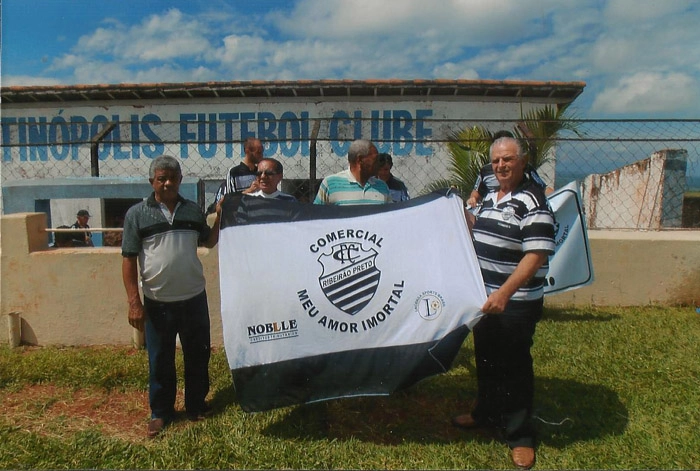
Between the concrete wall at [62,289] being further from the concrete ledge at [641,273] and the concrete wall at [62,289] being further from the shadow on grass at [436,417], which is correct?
the concrete ledge at [641,273]

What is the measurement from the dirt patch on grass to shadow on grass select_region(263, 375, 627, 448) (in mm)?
980

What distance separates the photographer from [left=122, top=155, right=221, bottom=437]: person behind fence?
3.22 metres

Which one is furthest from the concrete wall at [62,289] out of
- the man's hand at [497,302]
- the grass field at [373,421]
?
the man's hand at [497,302]

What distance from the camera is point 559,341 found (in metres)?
4.74

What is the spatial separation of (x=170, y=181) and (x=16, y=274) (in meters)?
2.76

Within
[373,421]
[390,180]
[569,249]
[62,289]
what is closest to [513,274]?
[373,421]

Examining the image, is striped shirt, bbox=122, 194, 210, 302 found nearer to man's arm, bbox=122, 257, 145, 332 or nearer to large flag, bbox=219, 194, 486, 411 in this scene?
man's arm, bbox=122, 257, 145, 332

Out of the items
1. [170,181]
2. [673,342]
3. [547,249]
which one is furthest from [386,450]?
[673,342]

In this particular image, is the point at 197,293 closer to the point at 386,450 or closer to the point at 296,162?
the point at 386,450

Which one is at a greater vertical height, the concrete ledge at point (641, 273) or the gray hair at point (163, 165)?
the gray hair at point (163, 165)

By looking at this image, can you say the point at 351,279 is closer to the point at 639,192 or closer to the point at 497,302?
the point at 497,302

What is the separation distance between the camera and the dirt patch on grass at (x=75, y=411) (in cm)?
341

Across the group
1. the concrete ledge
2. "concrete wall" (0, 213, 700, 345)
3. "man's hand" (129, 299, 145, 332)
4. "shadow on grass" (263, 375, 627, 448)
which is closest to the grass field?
"shadow on grass" (263, 375, 627, 448)

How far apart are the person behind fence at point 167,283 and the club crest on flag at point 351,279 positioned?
0.80 m
